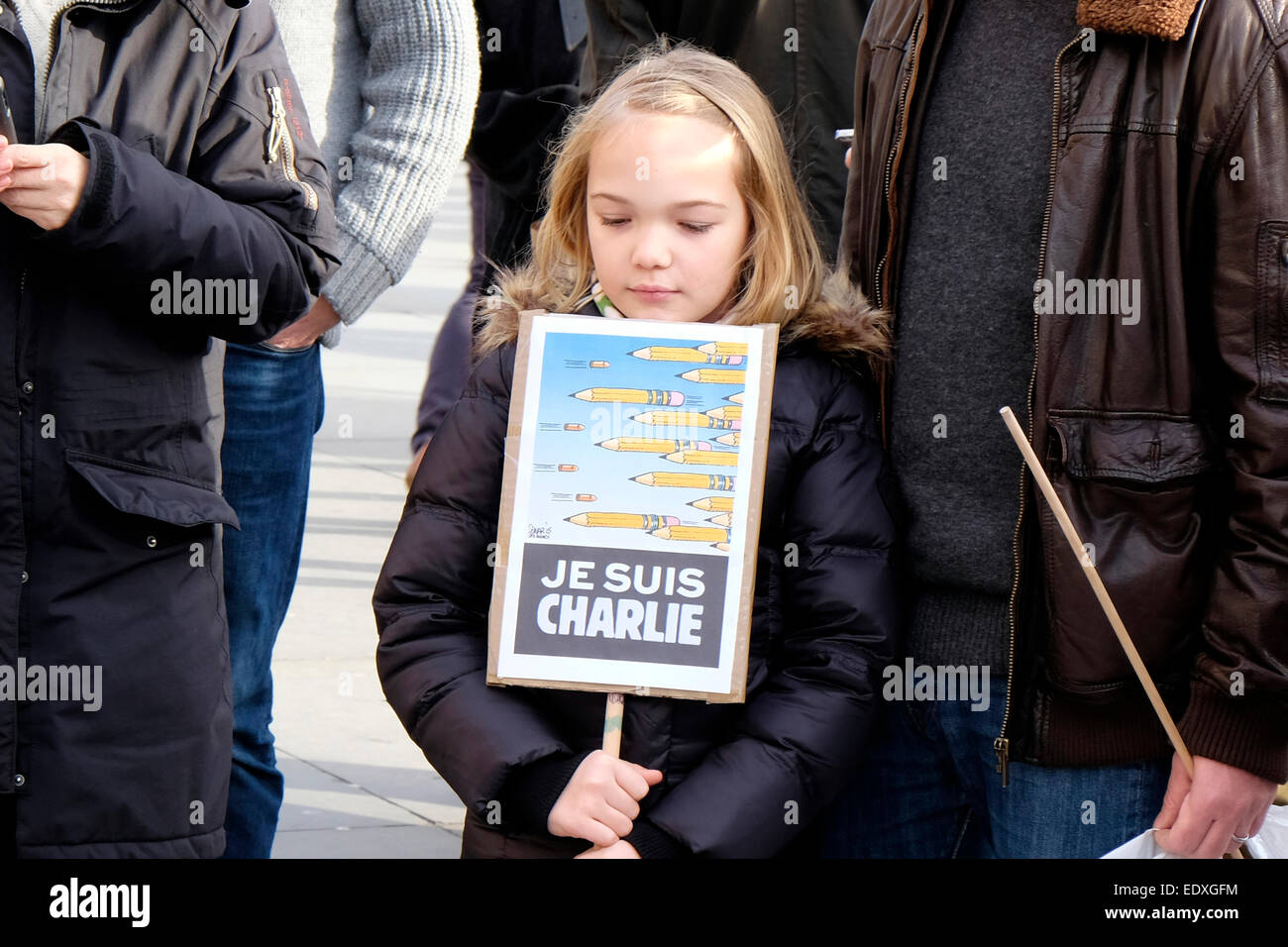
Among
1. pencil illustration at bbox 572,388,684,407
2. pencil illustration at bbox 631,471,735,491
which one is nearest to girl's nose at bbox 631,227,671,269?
pencil illustration at bbox 572,388,684,407

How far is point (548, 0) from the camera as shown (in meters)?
5.00

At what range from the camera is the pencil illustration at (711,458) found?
2.59m

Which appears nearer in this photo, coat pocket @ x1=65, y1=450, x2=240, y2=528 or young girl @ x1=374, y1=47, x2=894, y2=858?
young girl @ x1=374, y1=47, x2=894, y2=858

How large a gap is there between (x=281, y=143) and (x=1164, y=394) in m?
1.58

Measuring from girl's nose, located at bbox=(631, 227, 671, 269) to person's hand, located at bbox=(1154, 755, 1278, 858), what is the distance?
3.54ft

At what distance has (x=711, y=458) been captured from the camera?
2600 millimetres

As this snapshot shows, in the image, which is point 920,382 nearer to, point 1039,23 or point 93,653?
point 1039,23

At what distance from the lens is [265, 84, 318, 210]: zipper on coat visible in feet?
9.93

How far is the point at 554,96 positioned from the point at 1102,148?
2.77 metres
